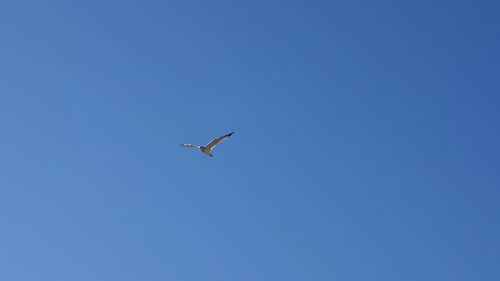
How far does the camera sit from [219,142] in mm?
117000

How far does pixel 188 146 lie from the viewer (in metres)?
121

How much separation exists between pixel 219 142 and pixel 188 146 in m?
5.93
